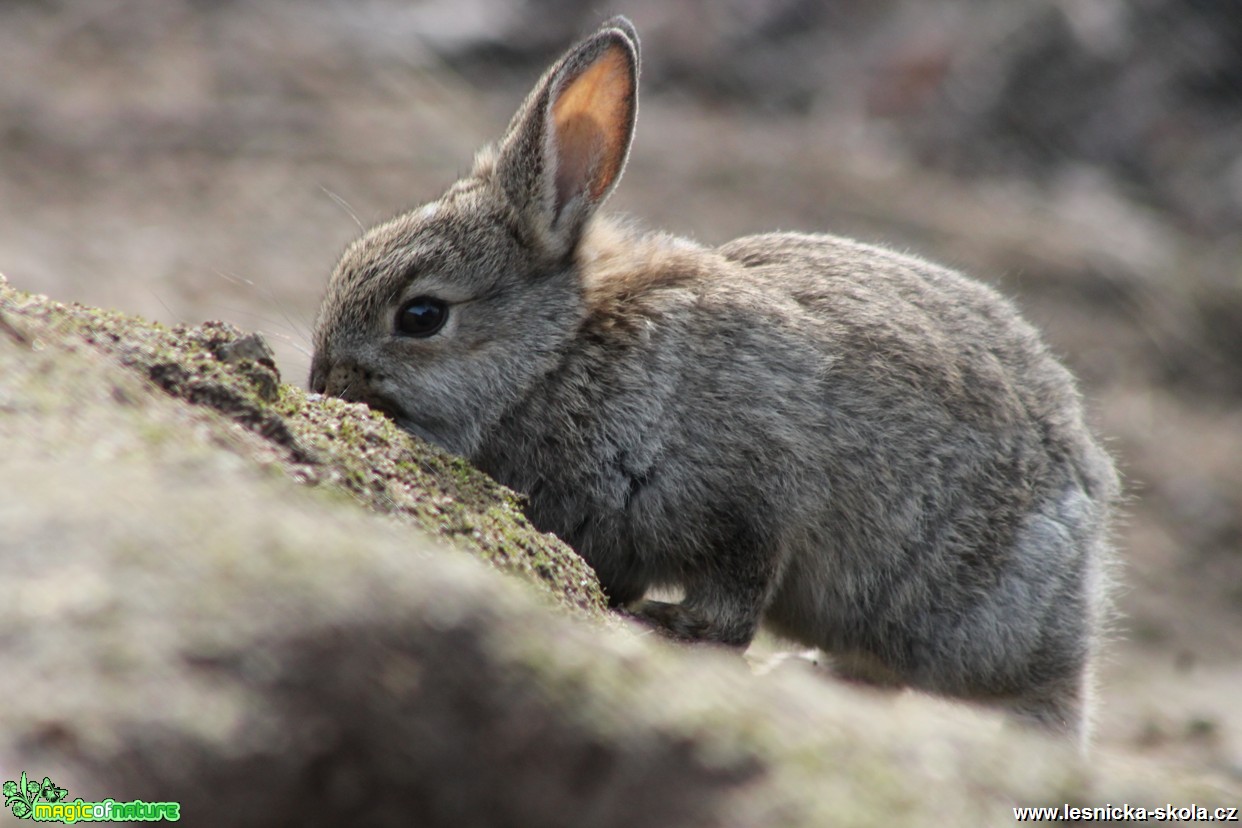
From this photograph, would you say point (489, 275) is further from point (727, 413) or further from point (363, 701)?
point (363, 701)

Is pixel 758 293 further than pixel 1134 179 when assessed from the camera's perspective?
No

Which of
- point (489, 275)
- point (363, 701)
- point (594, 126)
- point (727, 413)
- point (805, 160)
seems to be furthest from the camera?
point (805, 160)

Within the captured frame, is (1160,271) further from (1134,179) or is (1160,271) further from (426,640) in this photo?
(426,640)

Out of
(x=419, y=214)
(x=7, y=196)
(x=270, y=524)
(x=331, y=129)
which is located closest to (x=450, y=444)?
(x=419, y=214)

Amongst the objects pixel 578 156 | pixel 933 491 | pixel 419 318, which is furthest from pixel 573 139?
pixel 933 491

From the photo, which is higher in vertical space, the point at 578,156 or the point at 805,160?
the point at 578,156

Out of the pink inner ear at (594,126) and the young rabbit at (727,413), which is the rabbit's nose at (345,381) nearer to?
the young rabbit at (727,413)

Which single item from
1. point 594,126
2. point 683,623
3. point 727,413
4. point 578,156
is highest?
point 594,126
